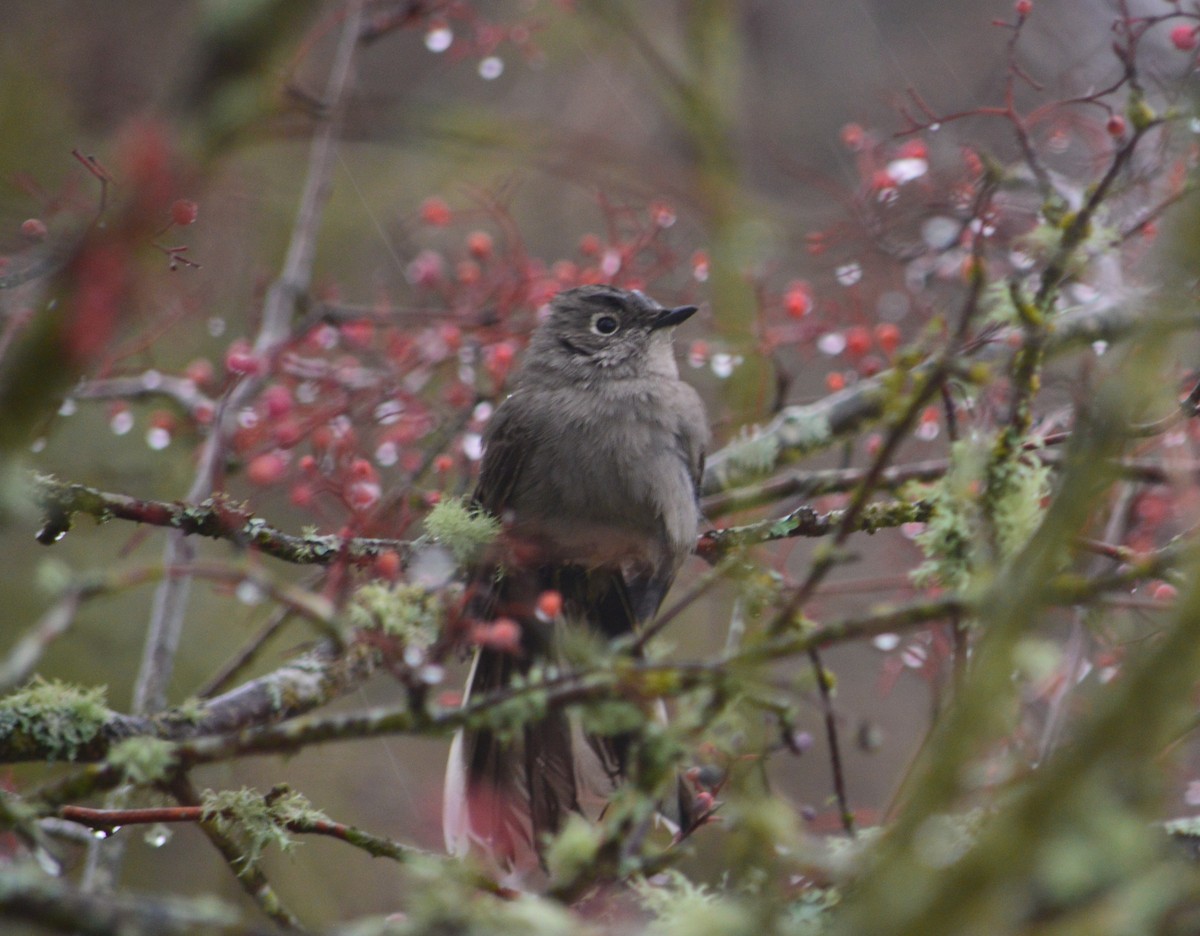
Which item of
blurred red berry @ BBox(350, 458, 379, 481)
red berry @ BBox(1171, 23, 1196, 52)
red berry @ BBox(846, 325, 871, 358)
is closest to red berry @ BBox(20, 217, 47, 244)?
blurred red berry @ BBox(350, 458, 379, 481)

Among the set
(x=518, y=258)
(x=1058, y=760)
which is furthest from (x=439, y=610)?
(x=518, y=258)

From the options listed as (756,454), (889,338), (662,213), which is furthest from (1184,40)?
(662,213)

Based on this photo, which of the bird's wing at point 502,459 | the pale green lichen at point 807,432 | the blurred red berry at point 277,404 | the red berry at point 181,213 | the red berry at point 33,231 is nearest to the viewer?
the red berry at point 181,213

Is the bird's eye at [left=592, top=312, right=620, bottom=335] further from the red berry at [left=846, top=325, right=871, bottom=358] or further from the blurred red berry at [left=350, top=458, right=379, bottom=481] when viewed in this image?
the blurred red berry at [left=350, top=458, right=379, bottom=481]

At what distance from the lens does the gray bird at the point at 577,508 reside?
402 cm

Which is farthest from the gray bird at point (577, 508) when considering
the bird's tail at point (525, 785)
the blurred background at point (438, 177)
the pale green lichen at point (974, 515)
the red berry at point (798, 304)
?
the pale green lichen at point (974, 515)

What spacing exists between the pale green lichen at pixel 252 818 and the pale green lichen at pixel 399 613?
51 cm

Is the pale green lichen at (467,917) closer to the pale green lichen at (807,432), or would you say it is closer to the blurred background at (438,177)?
the blurred background at (438,177)

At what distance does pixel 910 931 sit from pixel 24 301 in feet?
8.24

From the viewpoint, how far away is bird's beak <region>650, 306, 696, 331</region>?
511 centimetres

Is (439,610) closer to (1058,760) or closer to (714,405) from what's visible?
(1058,760)

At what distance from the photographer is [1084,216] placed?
272 cm

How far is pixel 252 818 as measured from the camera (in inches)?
111

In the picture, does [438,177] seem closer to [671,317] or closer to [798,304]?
[671,317]
